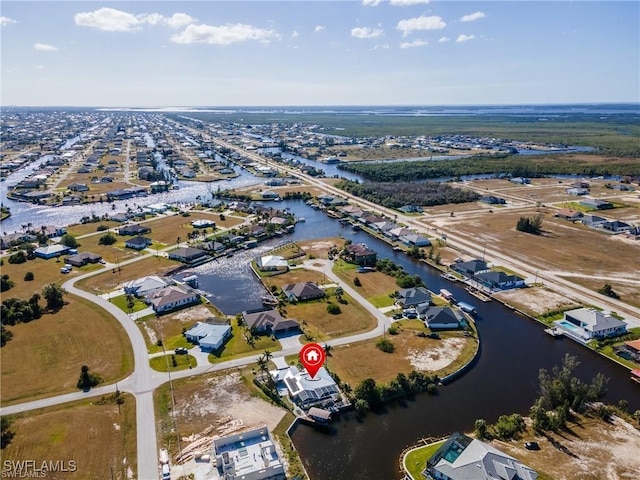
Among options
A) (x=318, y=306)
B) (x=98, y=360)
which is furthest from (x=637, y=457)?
(x=98, y=360)

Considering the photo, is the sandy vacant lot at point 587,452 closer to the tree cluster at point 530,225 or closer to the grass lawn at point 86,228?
the tree cluster at point 530,225

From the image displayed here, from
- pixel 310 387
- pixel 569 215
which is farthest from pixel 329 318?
pixel 569 215

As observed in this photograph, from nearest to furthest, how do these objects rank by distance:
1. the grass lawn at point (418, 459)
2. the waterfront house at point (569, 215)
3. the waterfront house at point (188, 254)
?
the grass lawn at point (418, 459) < the waterfront house at point (188, 254) < the waterfront house at point (569, 215)

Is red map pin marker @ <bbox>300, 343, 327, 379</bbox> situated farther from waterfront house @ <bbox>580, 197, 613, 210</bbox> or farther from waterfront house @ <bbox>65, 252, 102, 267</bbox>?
waterfront house @ <bbox>580, 197, 613, 210</bbox>

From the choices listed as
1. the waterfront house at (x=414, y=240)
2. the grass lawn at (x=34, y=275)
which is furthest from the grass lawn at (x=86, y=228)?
the waterfront house at (x=414, y=240)

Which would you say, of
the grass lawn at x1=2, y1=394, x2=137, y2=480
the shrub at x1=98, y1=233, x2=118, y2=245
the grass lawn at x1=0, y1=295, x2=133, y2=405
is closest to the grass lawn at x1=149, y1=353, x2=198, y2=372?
the grass lawn at x1=0, y1=295, x2=133, y2=405

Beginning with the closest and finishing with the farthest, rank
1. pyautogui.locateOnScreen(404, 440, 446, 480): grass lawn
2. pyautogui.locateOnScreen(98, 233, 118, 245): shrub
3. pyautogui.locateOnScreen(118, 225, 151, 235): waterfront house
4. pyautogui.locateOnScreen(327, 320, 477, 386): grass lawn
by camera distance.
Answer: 1. pyautogui.locateOnScreen(404, 440, 446, 480): grass lawn
2. pyautogui.locateOnScreen(327, 320, 477, 386): grass lawn
3. pyautogui.locateOnScreen(98, 233, 118, 245): shrub
4. pyautogui.locateOnScreen(118, 225, 151, 235): waterfront house

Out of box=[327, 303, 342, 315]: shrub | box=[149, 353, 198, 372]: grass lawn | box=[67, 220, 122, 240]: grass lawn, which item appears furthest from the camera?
box=[67, 220, 122, 240]: grass lawn
